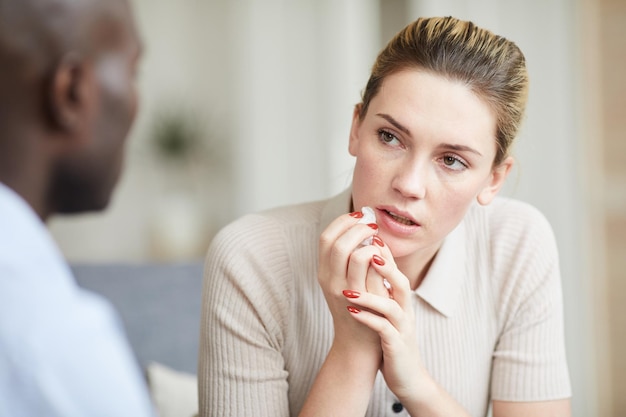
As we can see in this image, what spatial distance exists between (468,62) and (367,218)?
0.32m

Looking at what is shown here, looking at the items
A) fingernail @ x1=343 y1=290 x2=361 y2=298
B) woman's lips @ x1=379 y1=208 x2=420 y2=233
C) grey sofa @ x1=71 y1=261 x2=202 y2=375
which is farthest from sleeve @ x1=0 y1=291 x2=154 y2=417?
grey sofa @ x1=71 y1=261 x2=202 y2=375

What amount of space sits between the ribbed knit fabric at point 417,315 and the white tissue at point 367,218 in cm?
16

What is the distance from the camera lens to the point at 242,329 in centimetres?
128

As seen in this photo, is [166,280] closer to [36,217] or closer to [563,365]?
[563,365]

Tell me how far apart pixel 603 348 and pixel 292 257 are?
1935 mm

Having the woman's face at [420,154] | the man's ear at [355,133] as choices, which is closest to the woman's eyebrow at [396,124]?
the woman's face at [420,154]

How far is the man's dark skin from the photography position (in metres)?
0.54

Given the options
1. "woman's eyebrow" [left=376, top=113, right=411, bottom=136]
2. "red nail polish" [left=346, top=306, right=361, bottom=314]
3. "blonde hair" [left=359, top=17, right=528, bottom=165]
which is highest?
"blonde hair" [left=359, top=17, right=528, bottom=165]

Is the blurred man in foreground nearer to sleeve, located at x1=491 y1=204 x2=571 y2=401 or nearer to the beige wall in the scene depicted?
sleeve, located at x1=491 y1=204 x2=571 y2=401

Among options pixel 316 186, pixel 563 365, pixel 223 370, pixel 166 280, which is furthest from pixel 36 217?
pixel 316 186

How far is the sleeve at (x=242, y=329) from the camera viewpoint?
1.28 m

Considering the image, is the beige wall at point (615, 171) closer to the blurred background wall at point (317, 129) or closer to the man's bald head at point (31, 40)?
the blurred background wall at point (317, 129)

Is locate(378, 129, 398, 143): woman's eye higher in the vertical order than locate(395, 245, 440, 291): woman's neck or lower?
higher

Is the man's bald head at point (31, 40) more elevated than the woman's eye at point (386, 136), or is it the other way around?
the man's bald head at point (31, 40)
